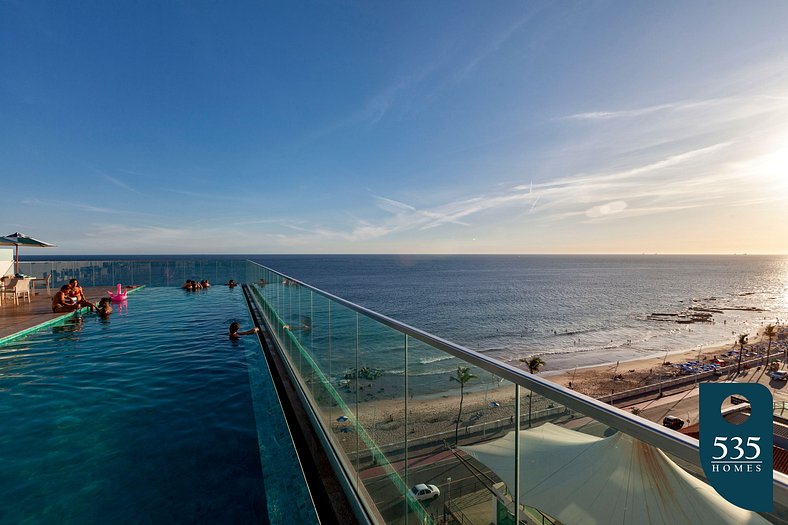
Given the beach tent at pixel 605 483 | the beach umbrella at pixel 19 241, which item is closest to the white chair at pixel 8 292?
the beach umbrella at pixel 19 241

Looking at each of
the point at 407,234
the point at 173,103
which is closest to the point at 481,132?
the point at 173,103

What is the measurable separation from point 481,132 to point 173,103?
18.2m

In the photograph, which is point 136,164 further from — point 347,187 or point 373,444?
point 373,444

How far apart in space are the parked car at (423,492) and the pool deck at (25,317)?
32.6 ft

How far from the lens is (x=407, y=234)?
273 feet

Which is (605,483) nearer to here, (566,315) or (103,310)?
(103,310)

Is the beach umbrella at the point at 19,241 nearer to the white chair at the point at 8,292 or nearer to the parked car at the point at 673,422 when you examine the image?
the white chair at the point at 8,292

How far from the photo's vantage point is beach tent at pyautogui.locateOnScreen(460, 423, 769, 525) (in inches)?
33.4

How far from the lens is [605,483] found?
119 cm

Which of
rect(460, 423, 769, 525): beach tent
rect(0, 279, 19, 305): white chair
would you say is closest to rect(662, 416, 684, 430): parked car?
rect(460, 423, 769, 525): beach tent

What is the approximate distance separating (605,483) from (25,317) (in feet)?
46.6

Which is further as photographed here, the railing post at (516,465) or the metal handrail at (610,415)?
the railing post at (516,465)

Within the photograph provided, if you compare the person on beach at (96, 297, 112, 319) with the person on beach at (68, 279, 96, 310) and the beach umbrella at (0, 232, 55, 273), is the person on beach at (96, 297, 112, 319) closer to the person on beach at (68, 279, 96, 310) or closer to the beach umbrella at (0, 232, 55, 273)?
the person on beach at (68, 279, 96, 310)

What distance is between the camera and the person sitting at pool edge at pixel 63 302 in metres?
10.8
